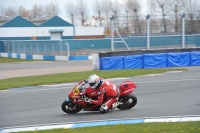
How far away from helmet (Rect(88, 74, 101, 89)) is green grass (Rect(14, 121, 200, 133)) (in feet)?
7.31

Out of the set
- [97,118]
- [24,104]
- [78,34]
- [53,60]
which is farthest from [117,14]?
[78,34]

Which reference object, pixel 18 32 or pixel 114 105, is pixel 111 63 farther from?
pixel 18 32

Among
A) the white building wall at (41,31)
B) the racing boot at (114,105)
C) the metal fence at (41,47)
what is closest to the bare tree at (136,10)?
the metal fence at (41,47)

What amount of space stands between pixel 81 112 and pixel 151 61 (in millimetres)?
17834

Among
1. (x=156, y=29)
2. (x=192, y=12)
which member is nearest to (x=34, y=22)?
(x=156, y=29)

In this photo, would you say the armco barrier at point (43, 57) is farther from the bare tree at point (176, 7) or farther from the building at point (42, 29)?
the bare tree at point (176, 7)

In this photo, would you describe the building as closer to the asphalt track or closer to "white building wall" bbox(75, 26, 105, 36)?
"white building wall" bbox(75, 26, 105, 36)

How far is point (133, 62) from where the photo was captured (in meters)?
29.5

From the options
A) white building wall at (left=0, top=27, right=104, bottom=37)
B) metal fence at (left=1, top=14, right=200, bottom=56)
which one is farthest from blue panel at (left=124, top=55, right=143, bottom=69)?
white building wall at (left=0, top=27, right=104, bottom=37)

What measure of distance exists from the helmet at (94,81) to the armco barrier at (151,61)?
55.3 feet

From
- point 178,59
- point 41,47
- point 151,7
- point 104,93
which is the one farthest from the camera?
point 41,47

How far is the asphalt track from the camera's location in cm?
1134

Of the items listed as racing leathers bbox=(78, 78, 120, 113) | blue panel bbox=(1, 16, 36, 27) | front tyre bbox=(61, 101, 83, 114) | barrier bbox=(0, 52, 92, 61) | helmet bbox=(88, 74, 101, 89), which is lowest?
barrier bbox=(0, 52, 92, 61)

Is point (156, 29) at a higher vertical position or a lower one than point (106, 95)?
higher
